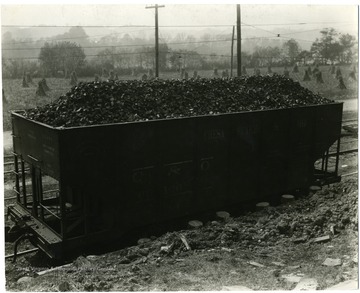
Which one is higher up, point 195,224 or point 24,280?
point 195,224

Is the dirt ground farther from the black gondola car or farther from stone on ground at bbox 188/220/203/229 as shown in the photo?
the black gondola car

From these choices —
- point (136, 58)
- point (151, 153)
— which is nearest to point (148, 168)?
point (151, 153)

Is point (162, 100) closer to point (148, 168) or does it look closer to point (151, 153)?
point (151, 153)

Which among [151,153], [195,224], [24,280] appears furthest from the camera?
[195,224]

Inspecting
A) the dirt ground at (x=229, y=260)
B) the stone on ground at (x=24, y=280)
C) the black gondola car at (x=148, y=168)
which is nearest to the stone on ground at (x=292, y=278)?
the dirt ground at (x=229, y=260)

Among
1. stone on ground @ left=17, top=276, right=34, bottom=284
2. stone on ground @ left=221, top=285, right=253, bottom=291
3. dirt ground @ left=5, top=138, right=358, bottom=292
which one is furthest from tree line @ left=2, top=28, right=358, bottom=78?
stone on ground @ left=221, top=285, right=253, bottom=291

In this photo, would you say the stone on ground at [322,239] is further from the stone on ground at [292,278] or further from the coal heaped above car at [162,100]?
the coal heaped above car at [162,100]
